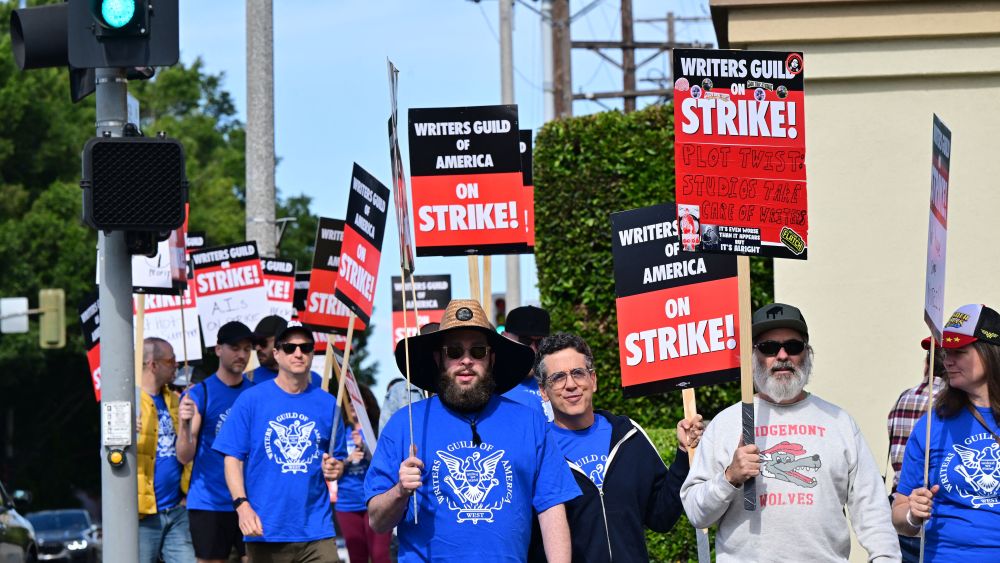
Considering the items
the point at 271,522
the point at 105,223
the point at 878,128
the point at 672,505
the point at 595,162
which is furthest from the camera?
the point at 595,162

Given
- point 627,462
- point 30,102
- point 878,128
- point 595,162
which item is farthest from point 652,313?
point 30,102

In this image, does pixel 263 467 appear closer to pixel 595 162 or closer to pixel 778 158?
pixel 778 158

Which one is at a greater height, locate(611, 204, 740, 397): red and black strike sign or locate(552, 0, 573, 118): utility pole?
locate(552, 0, 573, 118): utility pole

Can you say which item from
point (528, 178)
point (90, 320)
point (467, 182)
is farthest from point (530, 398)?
point (90, 320)

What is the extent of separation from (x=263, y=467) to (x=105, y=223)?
7.44 feet

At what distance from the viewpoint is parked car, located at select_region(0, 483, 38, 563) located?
13852mm

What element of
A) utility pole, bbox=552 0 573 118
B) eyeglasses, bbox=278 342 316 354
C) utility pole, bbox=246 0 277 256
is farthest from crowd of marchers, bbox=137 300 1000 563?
utility pole, bbox=552 0 573 118

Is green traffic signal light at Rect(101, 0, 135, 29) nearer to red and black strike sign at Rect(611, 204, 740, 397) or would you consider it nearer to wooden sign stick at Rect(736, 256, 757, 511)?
red and black strike sign at Rect(611, 204, 740, 397)

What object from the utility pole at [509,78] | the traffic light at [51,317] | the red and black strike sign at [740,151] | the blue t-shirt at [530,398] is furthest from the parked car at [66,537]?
the red and black strike sign at [740,151]

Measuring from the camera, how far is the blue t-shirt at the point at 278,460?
9875 mm

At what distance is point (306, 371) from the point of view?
10195mm

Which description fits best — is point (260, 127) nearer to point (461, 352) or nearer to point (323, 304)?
point (323, 304)

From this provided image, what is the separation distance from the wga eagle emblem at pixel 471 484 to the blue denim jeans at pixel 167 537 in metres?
5.21

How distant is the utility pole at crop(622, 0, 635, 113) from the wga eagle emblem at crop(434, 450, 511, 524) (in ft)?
112
